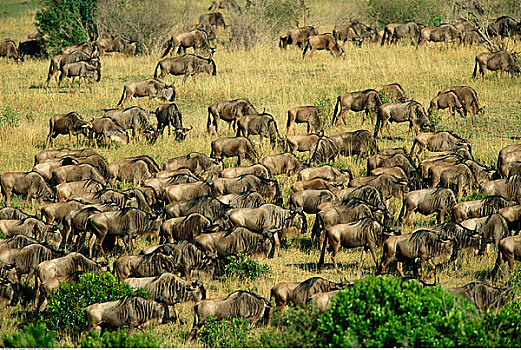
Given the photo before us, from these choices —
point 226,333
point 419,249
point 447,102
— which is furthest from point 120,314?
point 447,102

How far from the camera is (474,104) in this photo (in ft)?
70.0

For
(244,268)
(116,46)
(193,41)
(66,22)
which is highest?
(66,22)

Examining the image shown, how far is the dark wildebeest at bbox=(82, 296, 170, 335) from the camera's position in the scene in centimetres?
954

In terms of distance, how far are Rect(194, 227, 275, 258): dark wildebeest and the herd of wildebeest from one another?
2 cm

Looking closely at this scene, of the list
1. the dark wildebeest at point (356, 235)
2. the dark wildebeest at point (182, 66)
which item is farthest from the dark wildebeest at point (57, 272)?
the dark wildebeest at point (182, 66)

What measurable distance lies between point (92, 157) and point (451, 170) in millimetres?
7972

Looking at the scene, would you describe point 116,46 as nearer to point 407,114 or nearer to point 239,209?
point 407,114

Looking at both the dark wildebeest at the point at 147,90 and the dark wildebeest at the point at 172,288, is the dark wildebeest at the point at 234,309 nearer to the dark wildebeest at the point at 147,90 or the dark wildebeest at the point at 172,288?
the dark wildebeest at the point at 172,288

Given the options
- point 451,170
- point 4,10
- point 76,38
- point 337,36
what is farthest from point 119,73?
point 4,10

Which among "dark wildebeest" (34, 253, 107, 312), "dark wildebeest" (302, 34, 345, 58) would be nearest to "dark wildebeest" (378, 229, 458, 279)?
"dark wildebeest" (34, 253, 107, 312)

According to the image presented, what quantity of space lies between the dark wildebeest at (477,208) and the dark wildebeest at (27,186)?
8.21 m

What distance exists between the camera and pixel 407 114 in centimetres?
1922

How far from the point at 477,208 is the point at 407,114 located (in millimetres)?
6577

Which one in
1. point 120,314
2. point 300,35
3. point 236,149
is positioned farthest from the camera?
point 300,35
